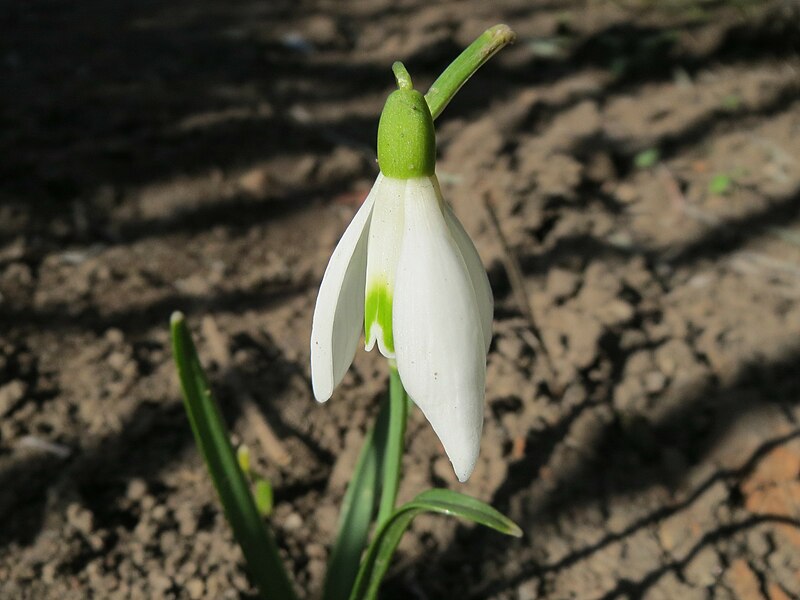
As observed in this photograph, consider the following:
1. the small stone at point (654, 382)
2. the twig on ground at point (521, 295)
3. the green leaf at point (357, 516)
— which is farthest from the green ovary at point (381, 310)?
the small stone at point (654, 382)

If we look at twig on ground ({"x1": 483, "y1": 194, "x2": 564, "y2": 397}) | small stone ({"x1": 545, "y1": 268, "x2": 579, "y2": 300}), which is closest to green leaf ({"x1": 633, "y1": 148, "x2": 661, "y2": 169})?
twig on ground ({"x1": 483, "y1": 194, "x2": 564, "y2": 397})

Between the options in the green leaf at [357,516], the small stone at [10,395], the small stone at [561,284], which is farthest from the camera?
the small stone at [561,284]

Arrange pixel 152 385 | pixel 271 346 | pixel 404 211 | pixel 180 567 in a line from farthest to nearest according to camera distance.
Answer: pixel 271 346, pixel 152 385, pixel 180 567, pixel 404 211

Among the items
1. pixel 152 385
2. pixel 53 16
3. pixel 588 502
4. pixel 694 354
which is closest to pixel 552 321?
pixel 694 354

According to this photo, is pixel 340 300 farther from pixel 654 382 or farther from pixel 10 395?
pixel 654 382

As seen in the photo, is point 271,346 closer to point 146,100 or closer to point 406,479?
point 406,479

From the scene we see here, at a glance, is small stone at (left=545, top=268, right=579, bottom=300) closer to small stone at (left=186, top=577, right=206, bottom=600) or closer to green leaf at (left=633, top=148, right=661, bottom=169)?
green leaf at (left=633, top=148, right=661, bottom=169)

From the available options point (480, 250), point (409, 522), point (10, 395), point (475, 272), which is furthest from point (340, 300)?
point (480, 250)

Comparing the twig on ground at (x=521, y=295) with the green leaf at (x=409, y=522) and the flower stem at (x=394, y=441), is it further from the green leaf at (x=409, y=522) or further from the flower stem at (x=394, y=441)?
the green leaf at (x=409, y=522)

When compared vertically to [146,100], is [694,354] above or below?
below
